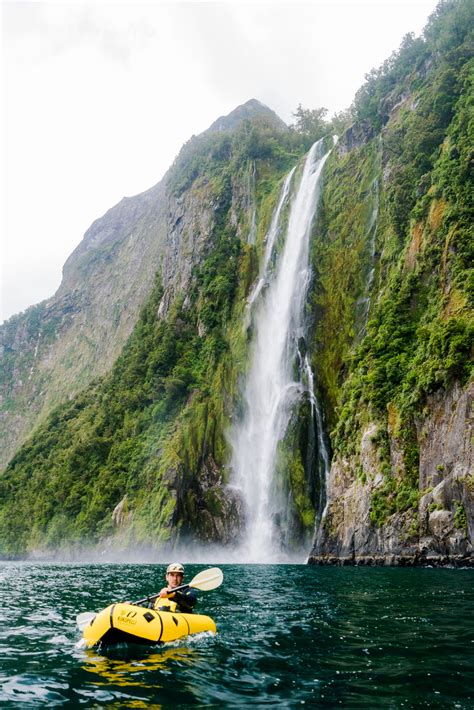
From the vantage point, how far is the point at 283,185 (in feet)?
215

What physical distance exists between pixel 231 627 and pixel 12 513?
77.7 meters

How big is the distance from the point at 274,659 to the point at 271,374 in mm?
42144

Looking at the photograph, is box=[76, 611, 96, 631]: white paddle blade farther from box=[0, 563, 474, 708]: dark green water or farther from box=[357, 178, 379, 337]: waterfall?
box=[357, 178, 379, 337]: waterfall

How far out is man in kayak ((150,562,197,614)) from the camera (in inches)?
449

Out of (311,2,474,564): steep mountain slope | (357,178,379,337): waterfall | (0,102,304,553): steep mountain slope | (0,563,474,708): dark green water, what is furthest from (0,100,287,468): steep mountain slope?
(0,563,474,708): dark green water

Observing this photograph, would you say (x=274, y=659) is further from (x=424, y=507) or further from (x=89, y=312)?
(x=89, y=312)

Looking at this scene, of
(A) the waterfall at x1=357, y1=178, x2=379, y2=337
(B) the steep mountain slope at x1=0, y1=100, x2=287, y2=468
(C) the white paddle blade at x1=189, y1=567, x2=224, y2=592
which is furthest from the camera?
(B) the steep mountain slope at x1=0, y1=100, x2=287, y2=468

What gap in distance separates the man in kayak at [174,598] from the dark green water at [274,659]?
2.58ft

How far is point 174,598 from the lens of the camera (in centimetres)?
1181

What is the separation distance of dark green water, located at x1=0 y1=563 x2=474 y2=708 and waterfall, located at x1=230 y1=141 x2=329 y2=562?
98.2 feet

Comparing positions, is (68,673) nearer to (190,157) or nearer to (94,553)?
(94,553)

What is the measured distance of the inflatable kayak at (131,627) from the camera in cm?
1009

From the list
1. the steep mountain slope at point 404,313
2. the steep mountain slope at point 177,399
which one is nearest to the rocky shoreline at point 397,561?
the steep mountain slope at point 404,313

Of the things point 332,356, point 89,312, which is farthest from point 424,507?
point 89,312
